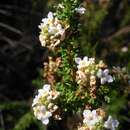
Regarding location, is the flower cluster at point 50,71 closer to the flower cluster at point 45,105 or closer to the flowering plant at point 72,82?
the flowering plant at point 72,82

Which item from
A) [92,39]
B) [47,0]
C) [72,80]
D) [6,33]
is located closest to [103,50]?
[92,39]

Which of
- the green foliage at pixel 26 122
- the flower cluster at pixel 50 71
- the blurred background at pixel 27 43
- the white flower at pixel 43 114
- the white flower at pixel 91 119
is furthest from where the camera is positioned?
the blurred background at pixel 27 43

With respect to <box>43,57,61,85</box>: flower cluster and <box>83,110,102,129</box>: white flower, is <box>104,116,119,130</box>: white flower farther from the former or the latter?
<box>43,57,61,85</box>: flower cluster

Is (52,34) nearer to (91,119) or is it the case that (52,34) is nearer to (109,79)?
(109,79)

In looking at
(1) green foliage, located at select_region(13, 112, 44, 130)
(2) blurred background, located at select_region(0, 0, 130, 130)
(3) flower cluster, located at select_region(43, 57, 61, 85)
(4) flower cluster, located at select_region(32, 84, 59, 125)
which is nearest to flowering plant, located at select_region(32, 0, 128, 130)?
(4) flower cluster, located at select_region(32, 84, 59, 125)

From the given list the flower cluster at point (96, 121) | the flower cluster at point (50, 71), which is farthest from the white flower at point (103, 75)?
the flower cluster at point (50, 71)
